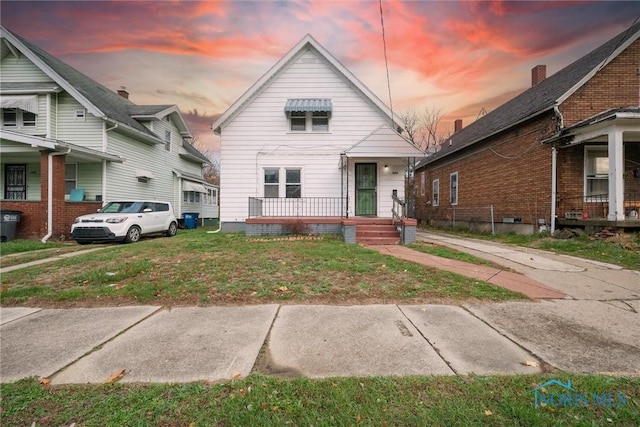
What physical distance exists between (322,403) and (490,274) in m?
4.85

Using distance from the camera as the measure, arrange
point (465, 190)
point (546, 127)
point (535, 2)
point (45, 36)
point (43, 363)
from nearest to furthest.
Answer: point (43, 363) < point (535, 2) < point (546, 127) < point (45, 36) < point (465, 190)

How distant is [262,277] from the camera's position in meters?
4.89

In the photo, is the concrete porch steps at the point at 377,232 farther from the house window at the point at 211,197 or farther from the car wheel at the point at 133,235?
the house window at the point at 211,197

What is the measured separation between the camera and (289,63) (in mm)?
12164

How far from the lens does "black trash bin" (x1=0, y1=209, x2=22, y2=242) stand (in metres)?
9.98

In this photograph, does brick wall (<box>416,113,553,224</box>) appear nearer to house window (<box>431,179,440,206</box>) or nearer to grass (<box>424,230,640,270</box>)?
house window (<box>431,179,440,206</box>)

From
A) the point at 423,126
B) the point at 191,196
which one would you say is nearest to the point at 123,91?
the point at 191,196

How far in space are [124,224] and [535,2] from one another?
17.6m

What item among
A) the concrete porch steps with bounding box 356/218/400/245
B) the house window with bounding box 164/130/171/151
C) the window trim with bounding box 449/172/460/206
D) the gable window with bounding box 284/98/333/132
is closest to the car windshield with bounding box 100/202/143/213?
the gable window with bounding box 284/98/333/132

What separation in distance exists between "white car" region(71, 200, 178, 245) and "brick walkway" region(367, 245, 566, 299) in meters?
9.73

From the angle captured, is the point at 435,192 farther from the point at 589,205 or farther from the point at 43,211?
the point at 43,211

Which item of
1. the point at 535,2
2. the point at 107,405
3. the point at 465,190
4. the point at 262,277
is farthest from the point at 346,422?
the point at 465,190

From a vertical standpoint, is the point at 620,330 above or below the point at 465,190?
below

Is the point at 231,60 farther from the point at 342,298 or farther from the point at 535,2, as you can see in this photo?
the point at 342,298
